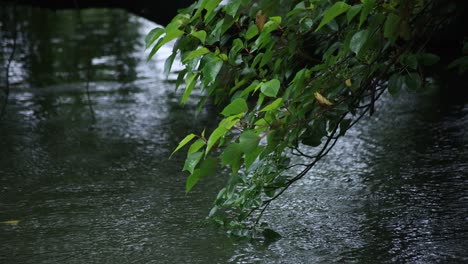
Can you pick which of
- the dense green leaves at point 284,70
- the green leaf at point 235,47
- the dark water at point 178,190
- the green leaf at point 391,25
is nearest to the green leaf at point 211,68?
the dense green leaves at point 284,70

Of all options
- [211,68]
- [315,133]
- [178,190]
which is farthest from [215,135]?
[178,190]

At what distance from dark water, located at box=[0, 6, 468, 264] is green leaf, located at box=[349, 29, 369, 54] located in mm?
970

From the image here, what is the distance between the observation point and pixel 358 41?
107 inches

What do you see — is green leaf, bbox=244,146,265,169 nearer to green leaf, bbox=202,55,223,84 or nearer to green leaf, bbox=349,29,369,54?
green leaf, bbox=202,55,223,84

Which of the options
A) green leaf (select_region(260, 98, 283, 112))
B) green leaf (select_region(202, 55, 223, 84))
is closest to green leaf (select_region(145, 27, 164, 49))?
green leaf (select_region(202, 55, 223, 84))

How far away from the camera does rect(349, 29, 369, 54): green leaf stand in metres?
2.70

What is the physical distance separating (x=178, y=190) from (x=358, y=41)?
201 cm

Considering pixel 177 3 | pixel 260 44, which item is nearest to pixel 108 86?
pixel 177 3

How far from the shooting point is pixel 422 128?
560 centimetres

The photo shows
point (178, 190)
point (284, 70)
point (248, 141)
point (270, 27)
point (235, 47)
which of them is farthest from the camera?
point (178, 190)

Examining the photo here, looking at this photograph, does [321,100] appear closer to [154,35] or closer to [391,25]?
[391,25]

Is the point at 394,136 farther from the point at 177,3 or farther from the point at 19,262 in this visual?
the point at 19,262

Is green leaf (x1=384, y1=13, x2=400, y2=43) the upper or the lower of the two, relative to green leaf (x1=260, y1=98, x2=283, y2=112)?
upper

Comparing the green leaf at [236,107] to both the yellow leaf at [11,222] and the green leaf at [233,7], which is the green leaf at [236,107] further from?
the yellow leaf at [11,222]
